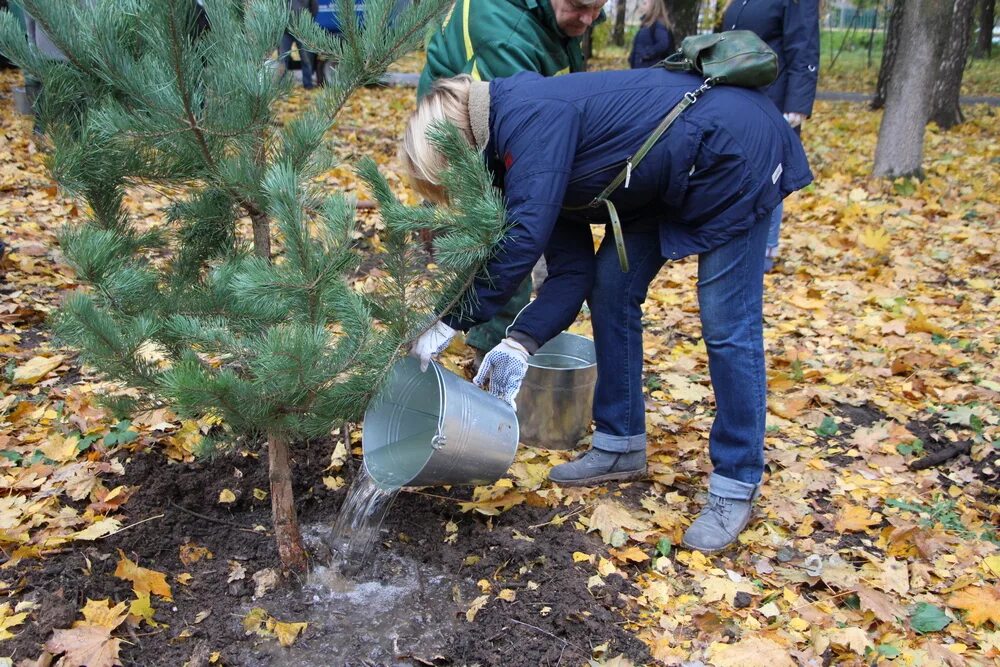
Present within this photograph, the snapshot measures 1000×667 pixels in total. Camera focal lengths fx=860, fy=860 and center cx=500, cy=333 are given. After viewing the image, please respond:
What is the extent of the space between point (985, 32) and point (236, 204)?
83.7 ft

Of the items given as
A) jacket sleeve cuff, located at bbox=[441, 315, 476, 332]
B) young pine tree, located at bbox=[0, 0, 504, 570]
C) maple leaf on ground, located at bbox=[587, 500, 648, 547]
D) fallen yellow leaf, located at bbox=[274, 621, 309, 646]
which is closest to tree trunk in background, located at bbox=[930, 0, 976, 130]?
maple leaf on ground, located at bbox=[587, 500, 648, 547]

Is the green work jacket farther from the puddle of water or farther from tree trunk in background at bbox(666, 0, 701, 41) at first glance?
tree trunk in background at bbox(666, 0, 701, 41)

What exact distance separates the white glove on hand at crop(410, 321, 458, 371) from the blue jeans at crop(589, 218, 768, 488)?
0.72 m

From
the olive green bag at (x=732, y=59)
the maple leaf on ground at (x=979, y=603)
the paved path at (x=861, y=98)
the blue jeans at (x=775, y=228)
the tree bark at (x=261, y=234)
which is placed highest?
the olive green bag at (x=732, y=59)

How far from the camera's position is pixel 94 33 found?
74.7 inches

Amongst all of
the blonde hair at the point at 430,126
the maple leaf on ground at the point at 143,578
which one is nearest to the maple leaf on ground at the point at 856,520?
the blonde hair at the point at 430,126

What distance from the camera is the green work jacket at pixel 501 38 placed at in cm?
287

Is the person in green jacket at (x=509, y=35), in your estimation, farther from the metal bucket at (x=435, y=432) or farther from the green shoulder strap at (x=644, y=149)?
the metal bucket at (x=435, y=432)

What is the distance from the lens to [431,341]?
90.7 inches

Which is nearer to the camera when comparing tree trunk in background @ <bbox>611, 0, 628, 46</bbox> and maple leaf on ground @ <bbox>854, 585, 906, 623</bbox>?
maple leaf on ground @ <bbox>854, 585, 906, 623</bbox>

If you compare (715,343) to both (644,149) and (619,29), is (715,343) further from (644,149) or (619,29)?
(619,29)

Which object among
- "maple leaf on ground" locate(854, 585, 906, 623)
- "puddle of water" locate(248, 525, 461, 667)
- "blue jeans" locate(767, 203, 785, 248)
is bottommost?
"puddle of water" locate(248, 525, 461, 667)

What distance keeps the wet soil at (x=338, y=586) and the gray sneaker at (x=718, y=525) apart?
311 mm

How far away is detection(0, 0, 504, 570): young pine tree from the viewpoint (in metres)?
1.89
